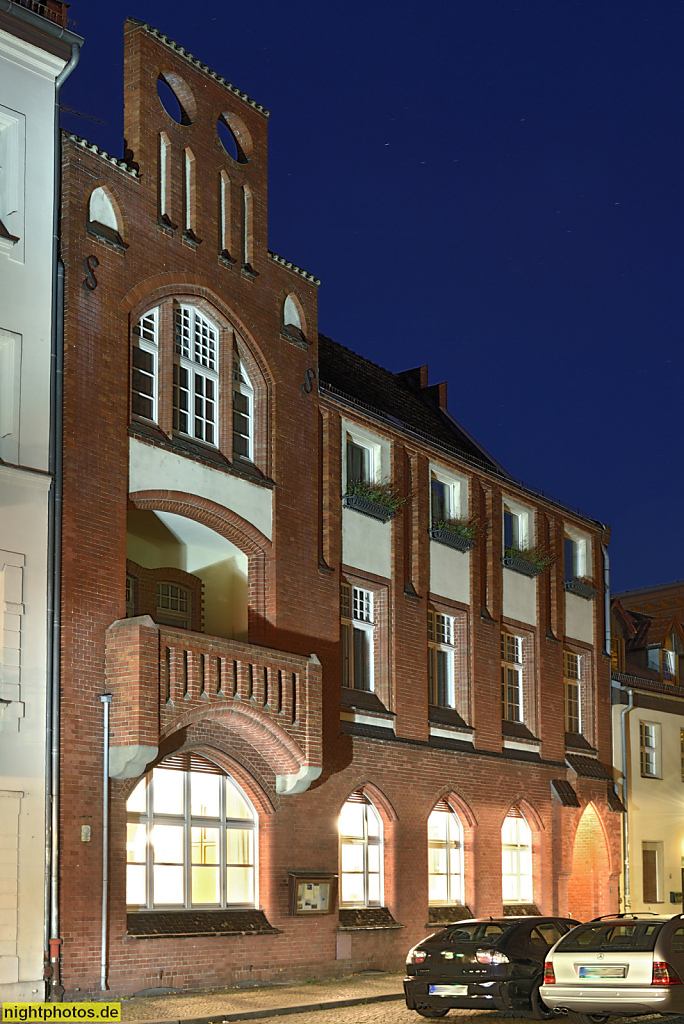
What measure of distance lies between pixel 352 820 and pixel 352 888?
1.26 m

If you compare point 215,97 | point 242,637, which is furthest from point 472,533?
point 215,97

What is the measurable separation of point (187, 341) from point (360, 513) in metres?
5.60

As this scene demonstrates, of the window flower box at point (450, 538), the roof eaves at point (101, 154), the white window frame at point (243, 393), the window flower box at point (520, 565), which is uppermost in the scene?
the roof eaves at point (101, 154)

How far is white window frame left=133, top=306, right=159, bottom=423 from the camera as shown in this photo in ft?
72.9

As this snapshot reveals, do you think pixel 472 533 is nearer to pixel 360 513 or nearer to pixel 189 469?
pixel 360 513

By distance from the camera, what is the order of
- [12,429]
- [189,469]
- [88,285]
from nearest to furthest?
[12,429] → [88,285] → [189,469]

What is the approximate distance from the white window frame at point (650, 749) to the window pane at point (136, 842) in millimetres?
19115

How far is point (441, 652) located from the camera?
96.5 ft

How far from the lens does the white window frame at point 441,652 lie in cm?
2889

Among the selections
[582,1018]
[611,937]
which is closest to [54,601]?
[611,937]

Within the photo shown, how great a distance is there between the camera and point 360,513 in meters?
26.9

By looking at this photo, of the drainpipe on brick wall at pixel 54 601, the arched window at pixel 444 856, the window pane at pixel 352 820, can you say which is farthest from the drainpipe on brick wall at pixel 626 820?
the drainpipe on brick wall at pixel 54 601

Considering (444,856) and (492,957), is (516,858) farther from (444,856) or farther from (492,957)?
(492,957)

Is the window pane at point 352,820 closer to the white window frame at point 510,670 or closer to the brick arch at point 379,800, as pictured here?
the brick arch at point 379,800
